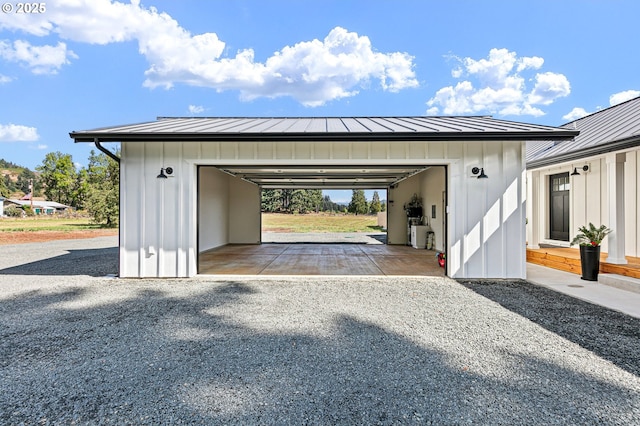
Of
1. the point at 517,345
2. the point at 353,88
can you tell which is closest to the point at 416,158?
the point at 517,345

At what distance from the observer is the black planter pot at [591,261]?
5730 mm

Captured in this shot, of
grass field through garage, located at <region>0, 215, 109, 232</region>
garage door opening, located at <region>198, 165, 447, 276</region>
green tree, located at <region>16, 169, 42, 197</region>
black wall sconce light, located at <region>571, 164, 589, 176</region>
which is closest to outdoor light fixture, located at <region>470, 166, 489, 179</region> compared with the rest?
garage door opening, located at <region>198, 165, 447, 276</region>

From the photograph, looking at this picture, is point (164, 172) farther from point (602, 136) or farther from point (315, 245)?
point (602, 136)

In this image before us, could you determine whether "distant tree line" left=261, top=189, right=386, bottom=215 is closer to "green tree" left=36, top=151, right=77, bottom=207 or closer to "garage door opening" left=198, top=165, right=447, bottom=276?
"garage door opening" left=198, top=165, right=447, bottom=276

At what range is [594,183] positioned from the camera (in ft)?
24.4

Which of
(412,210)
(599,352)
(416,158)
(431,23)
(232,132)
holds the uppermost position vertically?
(431,23)

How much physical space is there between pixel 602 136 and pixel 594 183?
175cm

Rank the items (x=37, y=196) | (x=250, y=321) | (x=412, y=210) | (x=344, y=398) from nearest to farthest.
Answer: (x=344, y=398) < (x=250, y=321) < (x=412, y=210) < (x=37, y=196)

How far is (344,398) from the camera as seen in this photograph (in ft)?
6.90

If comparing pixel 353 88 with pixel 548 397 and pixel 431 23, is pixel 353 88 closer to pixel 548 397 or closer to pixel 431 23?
pixel 431 23

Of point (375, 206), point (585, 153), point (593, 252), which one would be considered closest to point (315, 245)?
point (593, 252)

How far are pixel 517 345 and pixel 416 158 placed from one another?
3.77 m

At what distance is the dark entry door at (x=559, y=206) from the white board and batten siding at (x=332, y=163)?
361 cm

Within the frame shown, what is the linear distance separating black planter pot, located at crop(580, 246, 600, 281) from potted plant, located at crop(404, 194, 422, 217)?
6194mm
